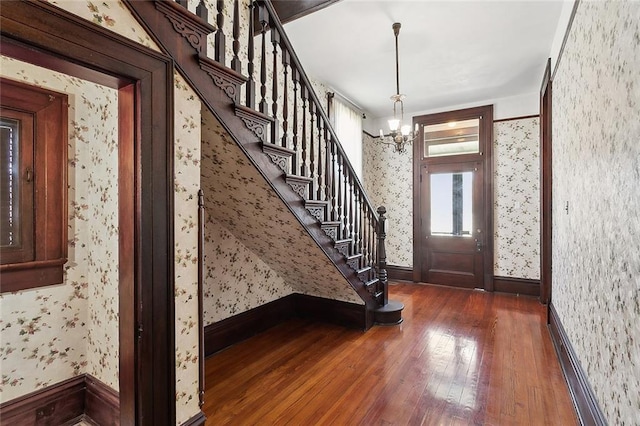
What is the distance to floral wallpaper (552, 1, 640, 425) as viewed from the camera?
1.21 meters

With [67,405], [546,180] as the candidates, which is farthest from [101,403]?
[546,180]

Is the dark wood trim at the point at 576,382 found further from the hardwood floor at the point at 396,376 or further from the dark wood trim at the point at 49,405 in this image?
the dark wood trim at the point at 49,405

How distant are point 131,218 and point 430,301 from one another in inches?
157

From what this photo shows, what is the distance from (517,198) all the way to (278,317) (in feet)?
12.6

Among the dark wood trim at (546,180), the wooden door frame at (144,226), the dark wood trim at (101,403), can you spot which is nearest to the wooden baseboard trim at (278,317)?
the dark wood trim at (101,403)

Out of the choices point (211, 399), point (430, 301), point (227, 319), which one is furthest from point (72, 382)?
point (430, 301)

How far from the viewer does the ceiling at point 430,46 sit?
9.00ft

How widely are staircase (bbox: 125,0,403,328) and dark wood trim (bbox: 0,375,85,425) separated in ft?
5.56

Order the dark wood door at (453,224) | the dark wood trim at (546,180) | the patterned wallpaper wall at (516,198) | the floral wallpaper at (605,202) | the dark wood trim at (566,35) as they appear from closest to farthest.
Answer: the floral wallpaper at (605,202) < the dark wood trim at (566,35) < the dark wood trim at (546,180) < the patterned wallpaper wall at (516,198) < the dark wood door at (453,224)

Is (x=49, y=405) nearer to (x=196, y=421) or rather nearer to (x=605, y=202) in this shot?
(x=196, y=421)

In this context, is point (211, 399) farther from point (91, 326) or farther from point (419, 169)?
point (419, 169)

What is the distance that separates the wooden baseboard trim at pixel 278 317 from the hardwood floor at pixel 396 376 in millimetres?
100

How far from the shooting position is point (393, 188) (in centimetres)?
565

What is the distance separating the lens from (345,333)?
3.22 m
